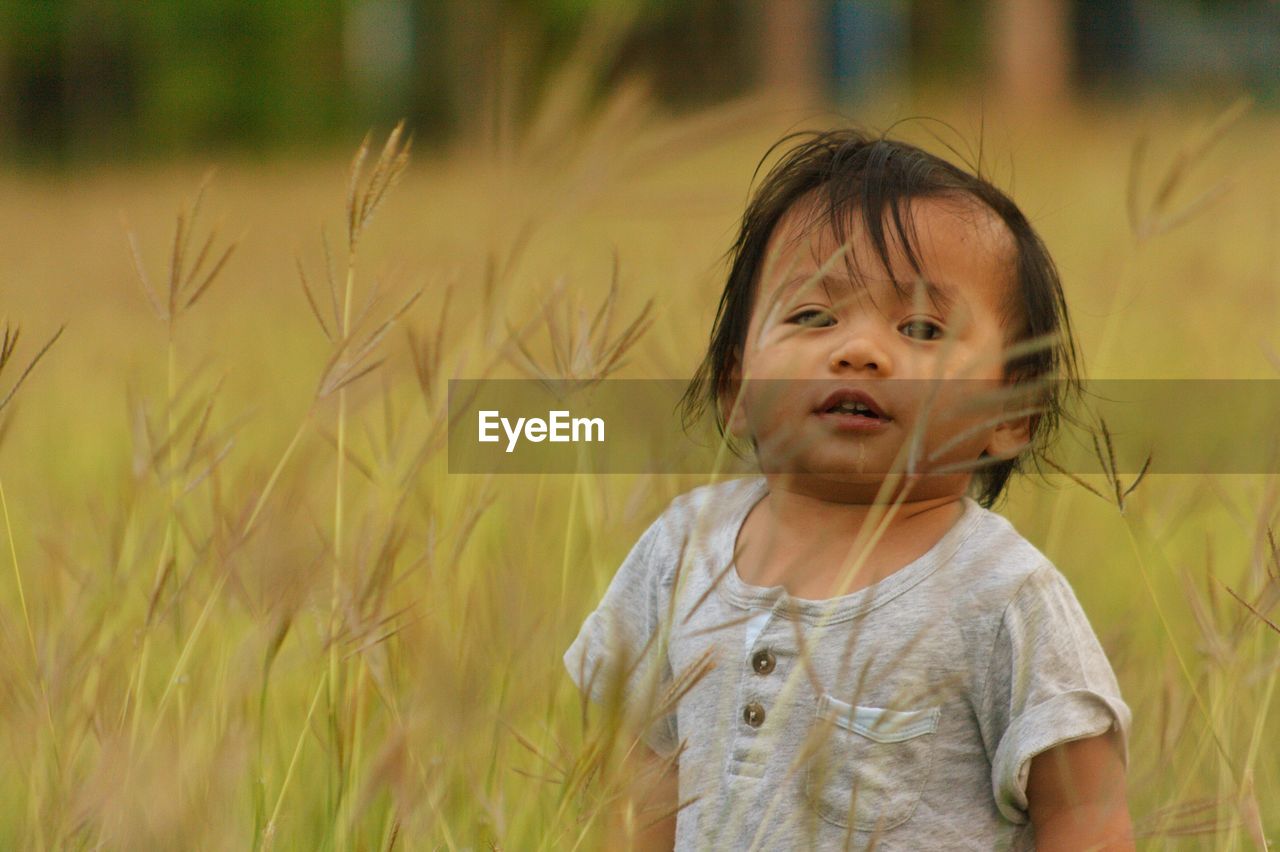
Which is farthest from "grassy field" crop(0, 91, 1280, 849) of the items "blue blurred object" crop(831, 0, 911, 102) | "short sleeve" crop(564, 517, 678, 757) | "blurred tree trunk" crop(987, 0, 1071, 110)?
"blurred tree trunk" crop(987, 0, 1071, 110)

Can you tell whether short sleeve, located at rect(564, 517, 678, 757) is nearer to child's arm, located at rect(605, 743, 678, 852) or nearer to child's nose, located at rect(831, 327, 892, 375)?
child's arm, located at rect(605, 743, 678, 852)

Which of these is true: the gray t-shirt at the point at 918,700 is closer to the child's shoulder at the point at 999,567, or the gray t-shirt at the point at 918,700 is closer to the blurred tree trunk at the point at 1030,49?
the child's shoulder at the point at 999,567

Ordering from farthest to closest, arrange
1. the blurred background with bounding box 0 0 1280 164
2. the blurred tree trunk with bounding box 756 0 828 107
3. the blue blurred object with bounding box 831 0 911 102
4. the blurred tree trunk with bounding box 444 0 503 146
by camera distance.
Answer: the blurred background with bounding box 0 0 1280 164
the blurred tree trunk with bounding box 756 0 828 107
the blurred tree trunk with bounding box 444 0 503 146
the blue blurred object with bounding box 831 0 911 102

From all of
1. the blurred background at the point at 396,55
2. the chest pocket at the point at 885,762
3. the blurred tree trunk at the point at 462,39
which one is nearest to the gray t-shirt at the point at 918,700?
the chest pocket at the point at 885,762

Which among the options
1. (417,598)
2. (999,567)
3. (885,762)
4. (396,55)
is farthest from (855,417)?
(396,55)

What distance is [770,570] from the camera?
143 cm

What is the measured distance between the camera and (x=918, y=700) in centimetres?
131

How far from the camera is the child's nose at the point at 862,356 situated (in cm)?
132

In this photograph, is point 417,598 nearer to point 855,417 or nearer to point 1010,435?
point 855,417

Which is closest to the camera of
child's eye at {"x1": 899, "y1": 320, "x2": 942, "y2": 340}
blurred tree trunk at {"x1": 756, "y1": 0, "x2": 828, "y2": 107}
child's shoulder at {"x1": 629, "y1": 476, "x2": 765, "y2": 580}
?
child's eye at {"x1": 899, "y1": 320, "x2": 942, "y2": 340}

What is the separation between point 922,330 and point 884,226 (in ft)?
0.33

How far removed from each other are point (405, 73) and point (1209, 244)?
1505 centimetres

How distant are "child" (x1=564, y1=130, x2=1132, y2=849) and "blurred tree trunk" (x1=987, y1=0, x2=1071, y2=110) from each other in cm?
1573

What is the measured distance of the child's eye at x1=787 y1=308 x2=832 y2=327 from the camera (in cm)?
139
